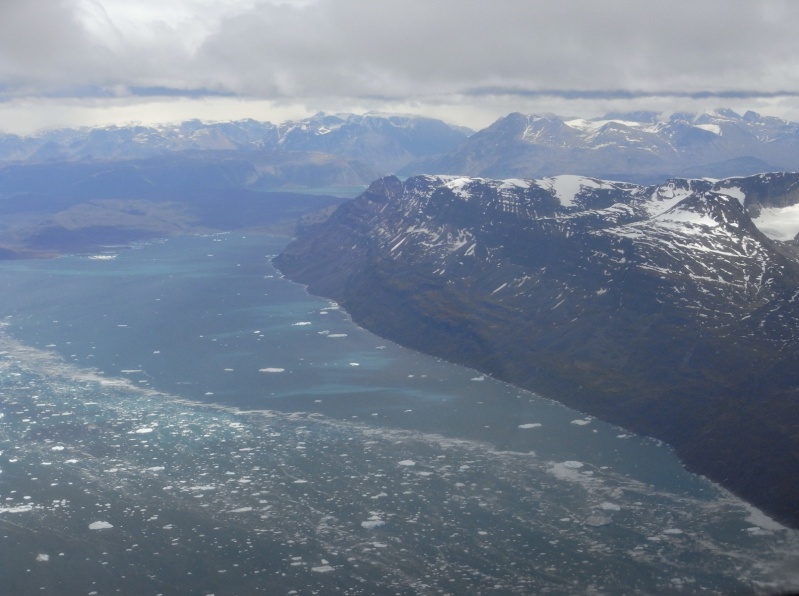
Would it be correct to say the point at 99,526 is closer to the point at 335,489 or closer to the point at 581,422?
the point at 335,489

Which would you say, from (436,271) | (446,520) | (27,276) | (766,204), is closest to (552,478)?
(446,520)

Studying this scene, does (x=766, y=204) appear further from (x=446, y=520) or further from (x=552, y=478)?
(x=446, y=520)

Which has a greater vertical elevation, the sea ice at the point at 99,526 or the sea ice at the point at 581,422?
the sea ice at the point at 581,422

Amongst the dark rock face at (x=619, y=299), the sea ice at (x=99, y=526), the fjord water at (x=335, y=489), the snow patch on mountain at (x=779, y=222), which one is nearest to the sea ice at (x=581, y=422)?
the fjord water at (x=335, y=489)

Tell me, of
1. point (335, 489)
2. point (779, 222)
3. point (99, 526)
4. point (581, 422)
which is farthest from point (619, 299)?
point (99, 526)

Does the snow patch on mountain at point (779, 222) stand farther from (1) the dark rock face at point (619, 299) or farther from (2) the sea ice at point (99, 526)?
(2) the sea ice at point (99, 526)
